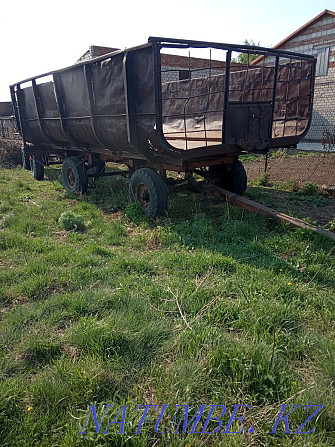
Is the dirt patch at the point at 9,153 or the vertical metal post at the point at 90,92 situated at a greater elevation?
the vertical metal post at the point at 90,92

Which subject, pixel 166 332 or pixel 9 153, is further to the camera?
pixel 9 153

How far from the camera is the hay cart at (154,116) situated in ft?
15.1

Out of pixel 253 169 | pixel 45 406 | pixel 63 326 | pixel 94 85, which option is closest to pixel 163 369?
pixel 45 406

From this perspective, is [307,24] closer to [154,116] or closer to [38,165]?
[38,165]

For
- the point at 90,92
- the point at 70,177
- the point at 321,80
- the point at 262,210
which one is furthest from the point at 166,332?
the point at 321,80

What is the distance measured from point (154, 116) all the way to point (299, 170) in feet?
20.5

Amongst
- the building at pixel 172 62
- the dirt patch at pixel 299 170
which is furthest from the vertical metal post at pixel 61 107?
the building at pixel 172 62

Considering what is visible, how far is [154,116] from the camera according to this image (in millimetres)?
4562

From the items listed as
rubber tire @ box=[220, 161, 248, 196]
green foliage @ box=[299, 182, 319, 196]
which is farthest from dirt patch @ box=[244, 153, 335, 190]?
rubber tire @ box=[220, 161, 248, 196]

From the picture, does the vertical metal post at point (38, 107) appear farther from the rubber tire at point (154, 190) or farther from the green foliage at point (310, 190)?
the green foliage at point (310, 190)

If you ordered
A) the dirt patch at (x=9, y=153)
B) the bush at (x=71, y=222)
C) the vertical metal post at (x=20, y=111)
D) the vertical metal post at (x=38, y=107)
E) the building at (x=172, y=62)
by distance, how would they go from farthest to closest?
1. the building at (x=172, y=62)
2. the dirt patch at (x=9, y=153)
3. the vertical metal post at (x=20, y=111)
4. the vertical metal post at (x=38, y=107)
5. the bush at (x=71, y=222)

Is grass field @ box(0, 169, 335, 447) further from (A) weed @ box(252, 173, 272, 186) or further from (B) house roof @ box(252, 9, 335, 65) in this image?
(B) house roof @ box(252, 9, 335, 65)

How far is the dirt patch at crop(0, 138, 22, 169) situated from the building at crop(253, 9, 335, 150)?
39.8ft

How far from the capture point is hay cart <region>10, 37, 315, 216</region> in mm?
4613
